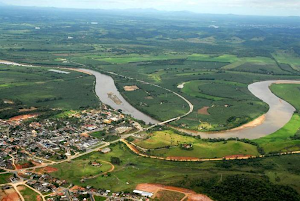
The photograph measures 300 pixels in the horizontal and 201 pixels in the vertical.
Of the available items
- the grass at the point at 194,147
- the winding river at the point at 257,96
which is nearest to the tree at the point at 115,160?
the grass at the point at 194,147

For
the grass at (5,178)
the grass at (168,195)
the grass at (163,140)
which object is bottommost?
the grass at (5,178)

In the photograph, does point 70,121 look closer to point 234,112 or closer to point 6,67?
point 234,112

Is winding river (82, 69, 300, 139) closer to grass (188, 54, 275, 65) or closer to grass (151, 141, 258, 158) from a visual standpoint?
grass (151, 141, 258, 158)

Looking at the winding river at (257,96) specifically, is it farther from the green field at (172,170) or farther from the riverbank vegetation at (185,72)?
the green field at (172,170)

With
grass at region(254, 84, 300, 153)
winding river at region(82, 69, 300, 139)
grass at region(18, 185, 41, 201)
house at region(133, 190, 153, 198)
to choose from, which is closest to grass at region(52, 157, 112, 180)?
grass at region(18, 185, 41, 201)

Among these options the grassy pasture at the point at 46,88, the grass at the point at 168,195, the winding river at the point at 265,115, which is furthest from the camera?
the grassy pasture at the point at 46,88
